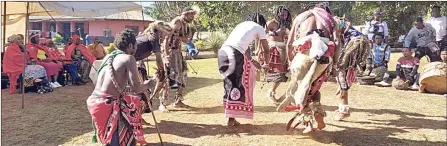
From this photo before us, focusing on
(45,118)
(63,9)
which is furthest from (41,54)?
(45,118)

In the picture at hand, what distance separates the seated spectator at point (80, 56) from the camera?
36.3 ft

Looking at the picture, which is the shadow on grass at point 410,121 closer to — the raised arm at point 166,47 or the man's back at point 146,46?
the raised arm at point 166,47

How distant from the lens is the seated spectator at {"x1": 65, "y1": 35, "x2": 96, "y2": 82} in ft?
36.3

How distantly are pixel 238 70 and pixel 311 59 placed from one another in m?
1.05

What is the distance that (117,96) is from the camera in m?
3.81

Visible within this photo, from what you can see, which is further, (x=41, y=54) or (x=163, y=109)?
(x=41, y=54)

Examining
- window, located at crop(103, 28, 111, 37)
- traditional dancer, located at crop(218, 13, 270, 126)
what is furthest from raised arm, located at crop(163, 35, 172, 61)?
window, located at crop(103, 28, 111, 37)

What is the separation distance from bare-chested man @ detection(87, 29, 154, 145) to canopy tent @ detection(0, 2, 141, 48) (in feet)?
16.8

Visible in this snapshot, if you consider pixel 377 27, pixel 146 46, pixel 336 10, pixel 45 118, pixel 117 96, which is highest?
pixel 336 10

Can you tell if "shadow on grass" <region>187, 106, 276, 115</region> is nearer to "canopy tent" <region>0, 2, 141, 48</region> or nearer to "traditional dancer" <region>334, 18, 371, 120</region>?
"traditional dancer" <region>334, 18, 371, 120</region>

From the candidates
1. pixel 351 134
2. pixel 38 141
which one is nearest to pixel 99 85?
pixel 38 141

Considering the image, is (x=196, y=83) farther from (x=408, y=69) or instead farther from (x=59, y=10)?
(x=408, y=69)

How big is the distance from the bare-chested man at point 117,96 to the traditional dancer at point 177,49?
234cm

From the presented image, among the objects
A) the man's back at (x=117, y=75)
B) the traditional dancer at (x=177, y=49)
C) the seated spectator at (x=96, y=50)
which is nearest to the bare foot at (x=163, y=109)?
the traditional dancer at (x=177, y=49)
